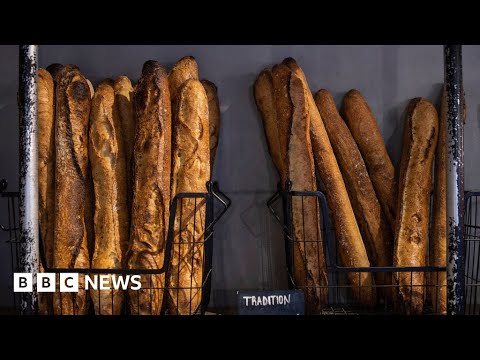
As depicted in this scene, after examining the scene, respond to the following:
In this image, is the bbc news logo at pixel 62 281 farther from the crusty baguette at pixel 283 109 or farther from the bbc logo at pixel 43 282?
the crusty baguette at pixel 283 109

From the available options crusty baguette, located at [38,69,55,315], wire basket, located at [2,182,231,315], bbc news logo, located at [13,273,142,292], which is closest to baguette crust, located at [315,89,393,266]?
wire basket, located at [2,182,231,315]

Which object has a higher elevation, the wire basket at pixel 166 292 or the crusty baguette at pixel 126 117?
the crusty baguette at pixel 126 117

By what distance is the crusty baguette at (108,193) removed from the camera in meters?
1.77

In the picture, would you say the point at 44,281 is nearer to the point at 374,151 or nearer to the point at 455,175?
the point at 455,175

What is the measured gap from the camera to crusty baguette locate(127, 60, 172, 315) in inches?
68.1

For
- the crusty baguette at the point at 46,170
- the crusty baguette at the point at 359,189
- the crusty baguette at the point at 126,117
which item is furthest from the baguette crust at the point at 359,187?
the crusty baguette at the point at 46,170

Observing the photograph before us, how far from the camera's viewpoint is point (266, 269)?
6.70 feet

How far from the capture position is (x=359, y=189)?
6.49 ft

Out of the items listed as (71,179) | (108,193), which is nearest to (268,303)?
(108,193)

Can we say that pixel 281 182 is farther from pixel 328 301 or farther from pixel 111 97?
pixel 111 97

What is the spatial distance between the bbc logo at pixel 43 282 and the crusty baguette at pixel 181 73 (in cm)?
72

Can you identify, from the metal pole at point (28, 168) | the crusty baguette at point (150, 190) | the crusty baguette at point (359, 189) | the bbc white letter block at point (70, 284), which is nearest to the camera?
the metal pole at point (28, 168)
